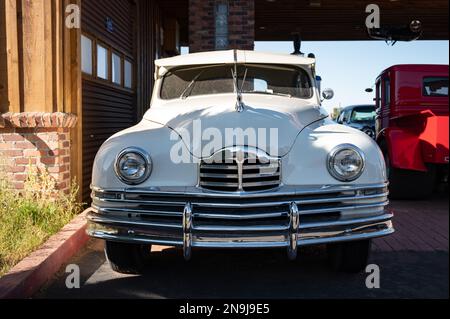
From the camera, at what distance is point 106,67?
7.31 metres

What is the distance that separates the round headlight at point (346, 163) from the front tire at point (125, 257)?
61.5 inches

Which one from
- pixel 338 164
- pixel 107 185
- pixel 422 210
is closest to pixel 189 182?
pixel 107 185

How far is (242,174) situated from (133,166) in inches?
28.6

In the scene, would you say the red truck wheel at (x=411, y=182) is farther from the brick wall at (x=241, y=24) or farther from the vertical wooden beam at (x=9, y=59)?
the vertical wooden beam at (x=9, y=59)

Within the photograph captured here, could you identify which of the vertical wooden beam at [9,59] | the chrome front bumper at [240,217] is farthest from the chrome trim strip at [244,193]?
the vertical wooden beam at [9,59]

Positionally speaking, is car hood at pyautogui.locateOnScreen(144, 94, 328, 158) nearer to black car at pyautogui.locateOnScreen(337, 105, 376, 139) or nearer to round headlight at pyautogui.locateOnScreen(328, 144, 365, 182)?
round headlight at pyautogui.locateOnScreen(328, 144, 365, 182)

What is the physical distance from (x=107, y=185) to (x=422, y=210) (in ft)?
14.9

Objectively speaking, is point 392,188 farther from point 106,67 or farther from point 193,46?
point 106,67

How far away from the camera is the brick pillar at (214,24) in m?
7.91

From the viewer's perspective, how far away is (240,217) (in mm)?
3111

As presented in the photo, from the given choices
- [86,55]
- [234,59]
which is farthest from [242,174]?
[86,55]

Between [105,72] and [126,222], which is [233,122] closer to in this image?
[126,222]

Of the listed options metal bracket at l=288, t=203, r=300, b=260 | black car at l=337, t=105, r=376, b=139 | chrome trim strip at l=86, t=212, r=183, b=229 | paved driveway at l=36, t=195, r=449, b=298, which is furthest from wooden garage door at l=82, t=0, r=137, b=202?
black car at l=337, t=105, r=376, b=139

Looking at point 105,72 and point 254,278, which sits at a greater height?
point 105,72
